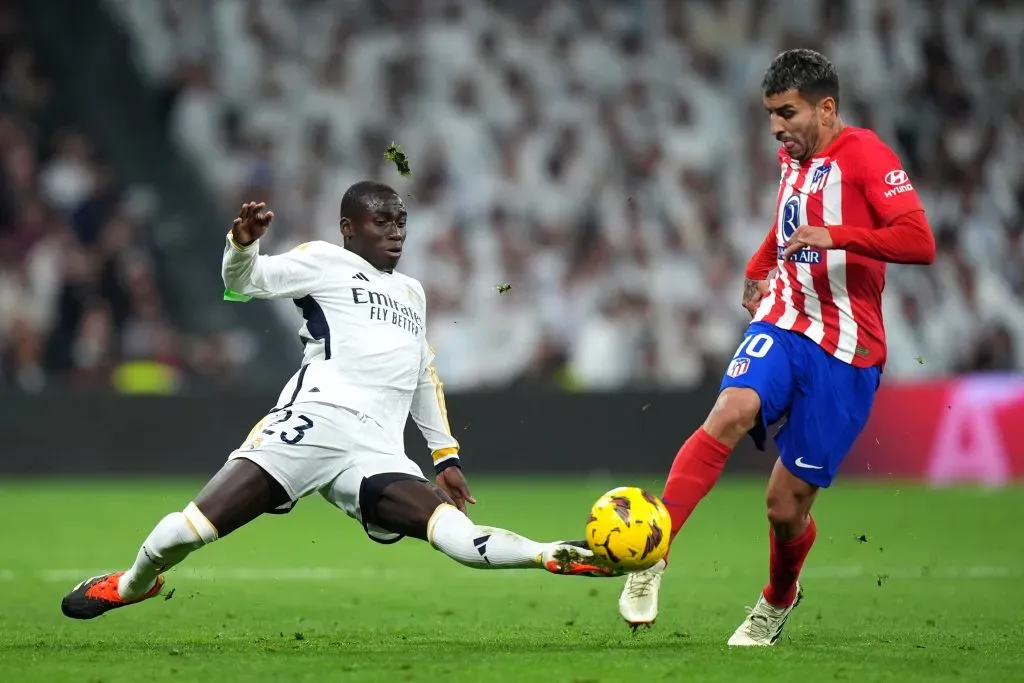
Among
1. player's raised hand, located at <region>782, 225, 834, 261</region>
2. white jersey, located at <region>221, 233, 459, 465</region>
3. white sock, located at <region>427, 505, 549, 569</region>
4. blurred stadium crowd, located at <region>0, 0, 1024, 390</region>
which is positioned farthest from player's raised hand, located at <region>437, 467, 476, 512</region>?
blurred stadium crowd, located at <region>0, 0, 1024, 390</region>

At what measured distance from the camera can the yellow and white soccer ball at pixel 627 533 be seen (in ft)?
20.0

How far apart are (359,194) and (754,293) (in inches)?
73.4

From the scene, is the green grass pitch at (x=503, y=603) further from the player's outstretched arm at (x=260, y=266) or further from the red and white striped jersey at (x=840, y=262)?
the player's outstretched arm at (x=260, y=266)

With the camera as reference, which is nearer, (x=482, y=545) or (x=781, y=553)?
(x=482, y=545)

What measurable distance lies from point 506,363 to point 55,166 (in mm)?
5499

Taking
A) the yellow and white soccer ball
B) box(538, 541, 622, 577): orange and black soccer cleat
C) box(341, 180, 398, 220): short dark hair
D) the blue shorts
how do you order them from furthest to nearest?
box(341, 180, 398, 220): short dark hair, the blue shorts, box(538, 541, 622, 577): orange and black soccer cleat, the yellow and white soccer ball

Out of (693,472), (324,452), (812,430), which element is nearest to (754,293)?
(812,430)

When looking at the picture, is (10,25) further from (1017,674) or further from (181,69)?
(1017,674)

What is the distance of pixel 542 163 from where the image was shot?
19.0m

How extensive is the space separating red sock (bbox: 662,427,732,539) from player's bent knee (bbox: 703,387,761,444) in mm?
37

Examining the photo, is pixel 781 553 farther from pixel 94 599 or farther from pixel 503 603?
pixel 94 599

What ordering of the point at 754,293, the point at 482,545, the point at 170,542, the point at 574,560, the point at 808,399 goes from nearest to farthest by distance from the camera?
the point at 574,560
the point at 482,545
the point at 170,542
the point at 808,399
the point at 754,293

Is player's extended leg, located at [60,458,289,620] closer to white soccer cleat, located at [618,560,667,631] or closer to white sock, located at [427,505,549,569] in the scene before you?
white sock, located at [427,505,549,569]

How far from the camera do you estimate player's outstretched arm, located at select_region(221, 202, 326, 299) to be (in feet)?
21.6
